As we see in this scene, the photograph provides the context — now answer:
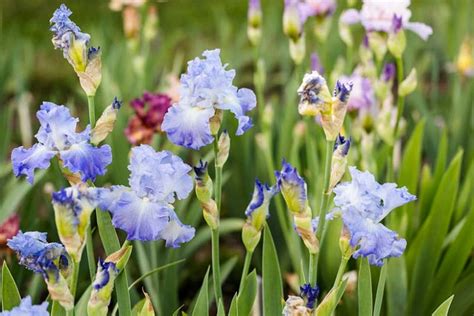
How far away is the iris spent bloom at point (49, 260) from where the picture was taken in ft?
2.65

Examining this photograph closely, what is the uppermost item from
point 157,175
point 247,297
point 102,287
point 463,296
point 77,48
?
point 77,48

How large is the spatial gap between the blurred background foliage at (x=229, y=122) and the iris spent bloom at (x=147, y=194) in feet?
2.36

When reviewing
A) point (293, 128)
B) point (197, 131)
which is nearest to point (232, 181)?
point (293, 128)

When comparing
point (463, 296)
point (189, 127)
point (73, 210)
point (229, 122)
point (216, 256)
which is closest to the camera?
point (73, 210)

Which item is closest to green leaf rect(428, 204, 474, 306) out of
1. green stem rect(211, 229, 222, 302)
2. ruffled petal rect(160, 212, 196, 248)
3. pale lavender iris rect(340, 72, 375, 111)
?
pale lavender iris rect(340, 72, 375, 111)

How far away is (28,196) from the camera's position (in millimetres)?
1745

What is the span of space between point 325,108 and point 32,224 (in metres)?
0.99

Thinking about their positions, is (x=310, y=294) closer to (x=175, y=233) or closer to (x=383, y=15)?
(x=175, y=233)

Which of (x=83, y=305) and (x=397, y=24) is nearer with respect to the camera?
(x=83, y=305)

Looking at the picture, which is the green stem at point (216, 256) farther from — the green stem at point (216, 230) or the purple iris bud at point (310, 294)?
the purple iris bud at point (310, 294)

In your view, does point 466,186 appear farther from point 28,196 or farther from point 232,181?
point 28,196

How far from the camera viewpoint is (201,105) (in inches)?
35.7

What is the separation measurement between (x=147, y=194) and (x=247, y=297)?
298 mm

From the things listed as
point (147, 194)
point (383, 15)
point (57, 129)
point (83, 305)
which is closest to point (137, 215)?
point (147, 194)
